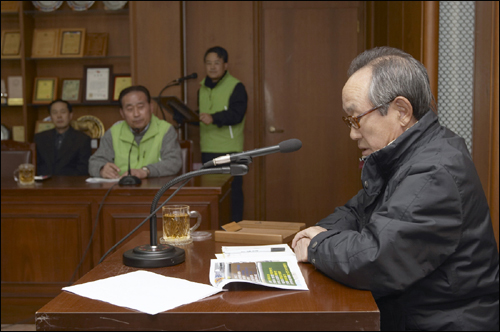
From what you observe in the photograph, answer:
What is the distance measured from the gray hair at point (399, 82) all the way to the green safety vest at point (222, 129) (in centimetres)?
318

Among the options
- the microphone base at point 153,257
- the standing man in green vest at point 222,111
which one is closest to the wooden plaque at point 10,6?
the standing man in green vest at point 222,111

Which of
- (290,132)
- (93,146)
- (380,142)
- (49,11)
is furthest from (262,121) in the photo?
(380,142)

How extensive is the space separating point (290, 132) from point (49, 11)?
2.51 meters

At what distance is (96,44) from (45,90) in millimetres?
646

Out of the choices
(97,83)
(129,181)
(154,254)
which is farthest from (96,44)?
(154,254)

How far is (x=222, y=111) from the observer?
4277mm

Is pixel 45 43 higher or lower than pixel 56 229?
higher

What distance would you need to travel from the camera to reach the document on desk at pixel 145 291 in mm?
976

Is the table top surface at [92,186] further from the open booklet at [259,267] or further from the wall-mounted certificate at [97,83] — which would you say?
the wall-mounted certificate at [97,83]

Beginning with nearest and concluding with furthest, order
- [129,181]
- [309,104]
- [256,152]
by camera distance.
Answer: [256,152] < [129,181] < [309,104]

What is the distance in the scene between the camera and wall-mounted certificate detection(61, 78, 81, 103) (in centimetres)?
485

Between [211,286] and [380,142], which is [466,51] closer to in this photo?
[380,142]

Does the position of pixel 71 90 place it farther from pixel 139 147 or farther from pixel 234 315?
pixel 234 315

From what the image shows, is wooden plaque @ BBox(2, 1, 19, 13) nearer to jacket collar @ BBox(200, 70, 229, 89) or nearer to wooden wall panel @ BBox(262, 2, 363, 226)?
jacket collar @ BBox(200, 70, 229, 89)
